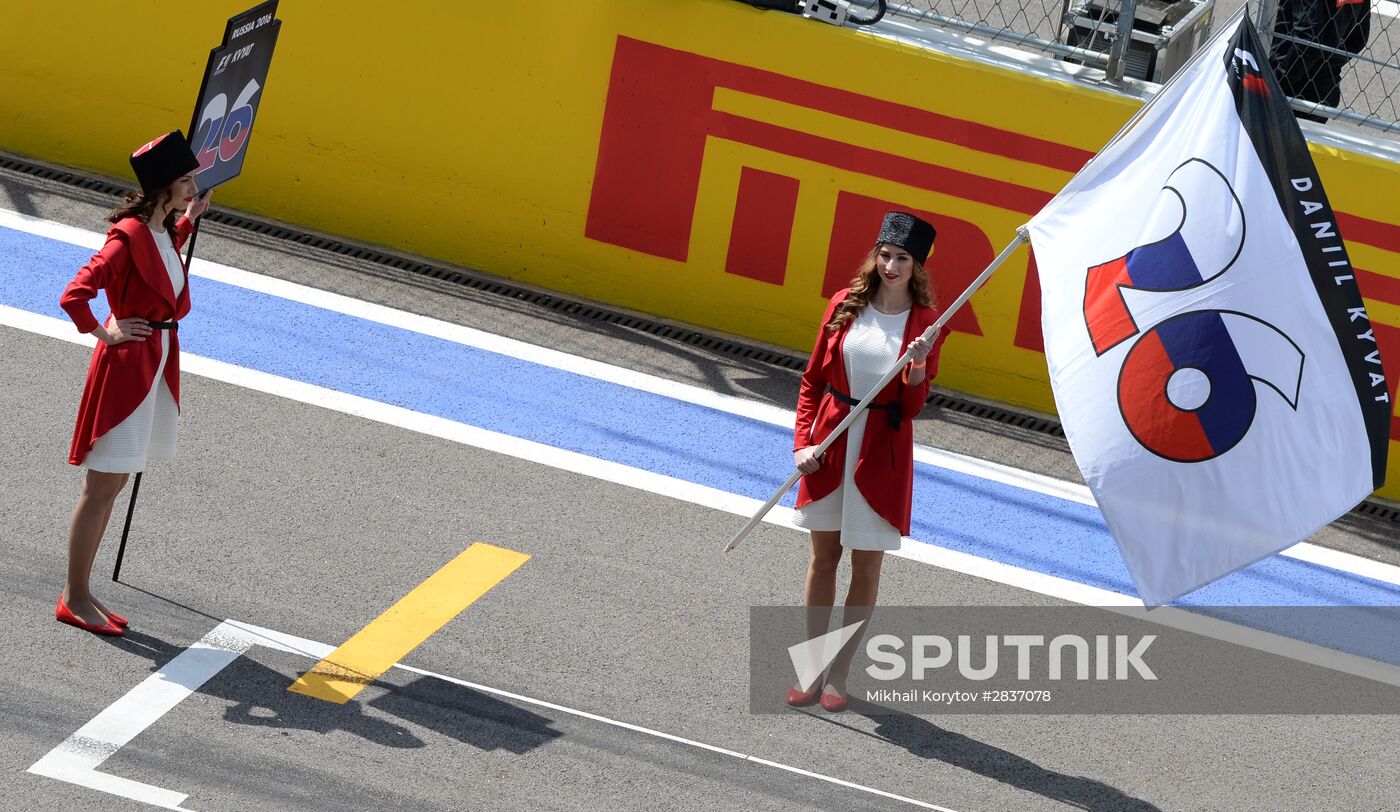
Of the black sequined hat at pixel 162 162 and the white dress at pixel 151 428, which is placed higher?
the black sequined hat at pixel 162 162

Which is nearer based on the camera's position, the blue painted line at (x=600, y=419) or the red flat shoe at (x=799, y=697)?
the red flat shoe at (x=799, y=697)

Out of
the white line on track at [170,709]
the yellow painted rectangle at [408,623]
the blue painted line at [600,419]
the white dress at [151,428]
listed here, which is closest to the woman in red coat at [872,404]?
the white line on track at [170,709]

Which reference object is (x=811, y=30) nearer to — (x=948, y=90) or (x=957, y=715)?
(x=948, y=90)

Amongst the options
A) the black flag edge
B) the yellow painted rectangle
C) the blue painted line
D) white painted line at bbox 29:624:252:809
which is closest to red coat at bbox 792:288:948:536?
the black flag edge

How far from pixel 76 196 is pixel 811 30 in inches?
174

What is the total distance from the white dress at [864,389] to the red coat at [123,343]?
2.55m

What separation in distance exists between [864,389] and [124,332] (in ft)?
8.91

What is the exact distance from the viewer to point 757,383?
9.61 m

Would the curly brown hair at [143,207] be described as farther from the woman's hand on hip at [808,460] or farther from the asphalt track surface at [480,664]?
the woman's hand on hip at [808,460]

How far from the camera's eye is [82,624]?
6.59 meters

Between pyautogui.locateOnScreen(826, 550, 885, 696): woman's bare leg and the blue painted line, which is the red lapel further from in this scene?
pyautogui.locateOnScreen(826, 550, 885, 696): woman's bare leg

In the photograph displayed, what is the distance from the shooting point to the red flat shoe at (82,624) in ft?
21.6

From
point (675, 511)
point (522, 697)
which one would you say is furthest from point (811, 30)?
point (522, 697)

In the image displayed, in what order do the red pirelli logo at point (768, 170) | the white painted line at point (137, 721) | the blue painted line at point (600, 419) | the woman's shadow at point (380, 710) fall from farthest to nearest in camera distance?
the red pirelli logo at point (768, 170) → the blue painted line at point (600, 419) → the woman's shadow at point (380, 710) → the white painted line at point (137, 721)
